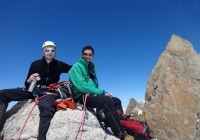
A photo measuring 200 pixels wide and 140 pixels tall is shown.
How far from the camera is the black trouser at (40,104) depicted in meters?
10.8

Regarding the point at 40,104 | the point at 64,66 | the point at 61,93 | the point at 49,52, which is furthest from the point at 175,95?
the point at 40,104

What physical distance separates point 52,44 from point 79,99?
9.17 ft

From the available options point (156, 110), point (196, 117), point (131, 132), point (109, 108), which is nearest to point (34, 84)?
point (109, 108)

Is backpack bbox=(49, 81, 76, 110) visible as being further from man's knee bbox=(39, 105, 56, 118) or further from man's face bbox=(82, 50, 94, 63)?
man's face bbox=(82, 50, 94, 63)

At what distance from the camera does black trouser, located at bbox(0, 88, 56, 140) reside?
10.8m

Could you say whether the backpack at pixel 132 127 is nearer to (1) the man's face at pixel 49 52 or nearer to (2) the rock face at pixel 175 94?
(1) the man's face at pixel 49 52

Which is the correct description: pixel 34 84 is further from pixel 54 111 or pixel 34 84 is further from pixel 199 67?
pixel 199 67

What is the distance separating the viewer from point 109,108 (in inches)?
452

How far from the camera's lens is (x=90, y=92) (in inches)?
467

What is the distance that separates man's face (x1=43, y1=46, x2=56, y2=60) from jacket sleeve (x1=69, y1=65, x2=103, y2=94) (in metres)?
1.43

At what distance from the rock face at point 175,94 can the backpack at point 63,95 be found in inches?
564

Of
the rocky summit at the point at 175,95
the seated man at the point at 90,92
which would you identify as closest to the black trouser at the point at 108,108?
the seated man at the point at 90,92

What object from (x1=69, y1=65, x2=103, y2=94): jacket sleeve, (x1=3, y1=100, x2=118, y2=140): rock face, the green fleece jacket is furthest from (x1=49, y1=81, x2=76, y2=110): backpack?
(x1=69, y1=65, x2=103, y2=94): jacket sleeve

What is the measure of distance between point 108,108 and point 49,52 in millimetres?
3748
